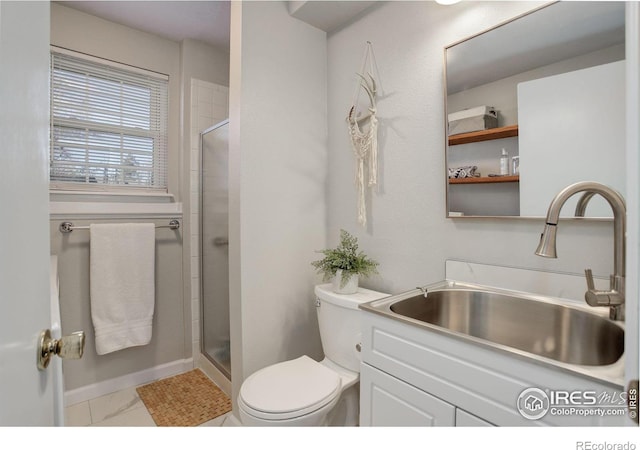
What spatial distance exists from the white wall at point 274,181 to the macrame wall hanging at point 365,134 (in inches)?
11.2

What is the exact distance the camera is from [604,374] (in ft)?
2.31

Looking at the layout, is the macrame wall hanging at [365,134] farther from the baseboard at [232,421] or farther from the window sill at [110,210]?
the window sill at [110,210]

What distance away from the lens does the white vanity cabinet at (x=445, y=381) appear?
2.49ft

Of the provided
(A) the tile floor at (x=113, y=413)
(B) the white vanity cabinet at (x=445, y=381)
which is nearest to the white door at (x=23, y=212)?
(B) the white vanity cabinet at (x=445, y=381)

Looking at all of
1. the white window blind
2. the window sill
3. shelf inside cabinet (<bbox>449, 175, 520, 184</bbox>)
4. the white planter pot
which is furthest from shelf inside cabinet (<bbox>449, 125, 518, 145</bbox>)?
the white window blind

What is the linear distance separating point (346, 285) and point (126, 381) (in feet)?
5.71

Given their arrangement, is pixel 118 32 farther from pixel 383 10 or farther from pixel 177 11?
pixel 383 10

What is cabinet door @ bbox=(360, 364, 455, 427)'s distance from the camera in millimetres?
952

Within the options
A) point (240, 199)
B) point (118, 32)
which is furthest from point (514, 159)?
point (118, 32)

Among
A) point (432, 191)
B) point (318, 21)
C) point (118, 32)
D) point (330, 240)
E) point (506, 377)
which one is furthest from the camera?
point (118, 32)

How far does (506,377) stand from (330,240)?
51.6 inches

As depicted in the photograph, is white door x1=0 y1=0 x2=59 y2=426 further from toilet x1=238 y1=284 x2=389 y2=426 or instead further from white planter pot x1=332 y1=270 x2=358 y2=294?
white planter pot x1=332 y1=270 x2=358 y2=294

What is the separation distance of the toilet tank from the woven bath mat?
0.86 meters

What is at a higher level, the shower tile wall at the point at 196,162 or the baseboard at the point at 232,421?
the shower tile wall at the point at 196,162
